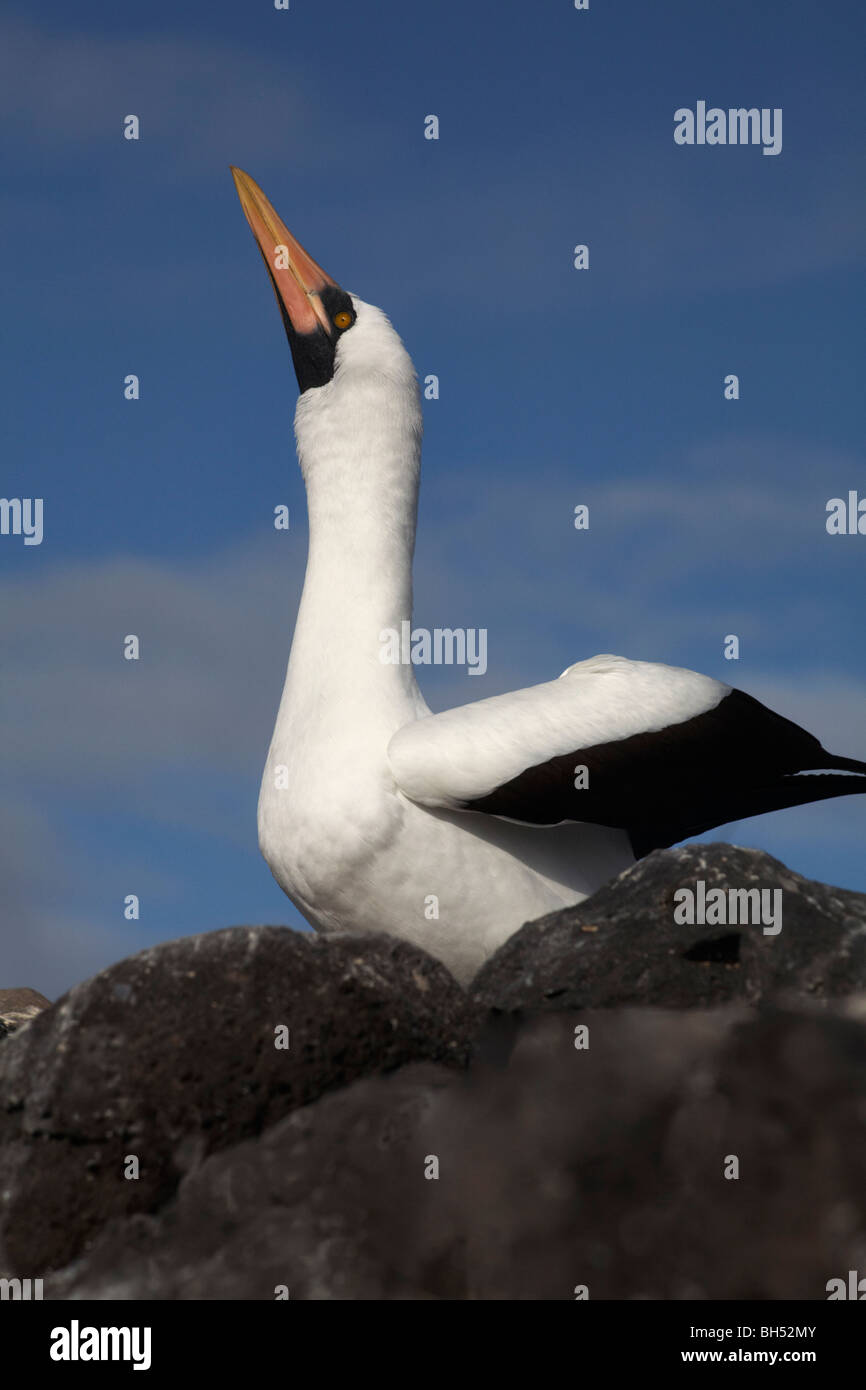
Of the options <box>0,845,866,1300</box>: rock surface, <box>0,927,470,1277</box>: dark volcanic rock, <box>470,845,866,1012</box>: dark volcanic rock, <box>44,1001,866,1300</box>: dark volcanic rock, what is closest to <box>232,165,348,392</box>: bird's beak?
<box>470,845,866,1012</box>: dark volcanic rock

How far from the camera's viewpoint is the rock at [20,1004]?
10.3 m

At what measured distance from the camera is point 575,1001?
232 inches

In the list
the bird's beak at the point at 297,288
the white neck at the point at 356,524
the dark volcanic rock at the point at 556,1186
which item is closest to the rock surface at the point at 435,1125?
the dark volcanic rock at the point at 556,1186

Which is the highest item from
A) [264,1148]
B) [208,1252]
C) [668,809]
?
[668,809]

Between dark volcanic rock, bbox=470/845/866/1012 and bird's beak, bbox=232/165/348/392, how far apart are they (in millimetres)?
4652

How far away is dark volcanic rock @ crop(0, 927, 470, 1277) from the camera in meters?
5.25

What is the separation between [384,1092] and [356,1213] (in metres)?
0.56

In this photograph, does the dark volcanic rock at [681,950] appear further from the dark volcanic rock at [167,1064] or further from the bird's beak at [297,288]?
the bird's beak at [297,288]

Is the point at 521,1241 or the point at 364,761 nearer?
the point at 521,1241

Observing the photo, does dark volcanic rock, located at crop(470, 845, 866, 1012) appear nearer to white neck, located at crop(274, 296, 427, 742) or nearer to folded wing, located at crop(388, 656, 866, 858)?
folded wing, located at crop(388, 656, 866, 858)
